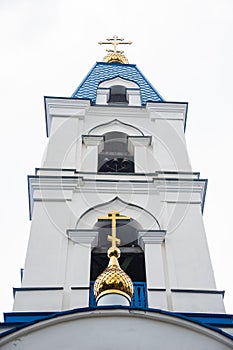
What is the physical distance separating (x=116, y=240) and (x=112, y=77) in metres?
8.61

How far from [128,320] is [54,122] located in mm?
7336

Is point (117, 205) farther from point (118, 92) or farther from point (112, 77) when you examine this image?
point (112, 77)

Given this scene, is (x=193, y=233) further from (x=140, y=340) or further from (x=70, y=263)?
(x=140, y=340)

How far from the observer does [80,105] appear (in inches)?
575

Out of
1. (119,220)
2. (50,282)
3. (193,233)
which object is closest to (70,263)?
(50,282)

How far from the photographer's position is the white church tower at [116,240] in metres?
7.41

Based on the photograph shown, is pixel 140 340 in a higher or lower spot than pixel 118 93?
lower

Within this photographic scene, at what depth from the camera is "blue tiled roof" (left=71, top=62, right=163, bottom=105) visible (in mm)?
16641

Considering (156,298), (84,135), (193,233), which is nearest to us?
(156,298)

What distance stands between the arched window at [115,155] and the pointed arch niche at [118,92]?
5.91 feet

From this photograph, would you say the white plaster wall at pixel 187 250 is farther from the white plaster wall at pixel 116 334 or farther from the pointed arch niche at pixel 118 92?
the pointed arch niche at pixel 118 92

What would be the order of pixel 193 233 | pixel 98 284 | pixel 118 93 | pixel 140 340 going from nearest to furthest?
pixel 140 340 < pixel 98 284 < pixel 193 233 < pixel 118 93

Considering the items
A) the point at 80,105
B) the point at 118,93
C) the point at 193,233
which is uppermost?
the point at 118,93

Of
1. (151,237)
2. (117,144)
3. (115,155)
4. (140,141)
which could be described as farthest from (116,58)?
(151,237)
